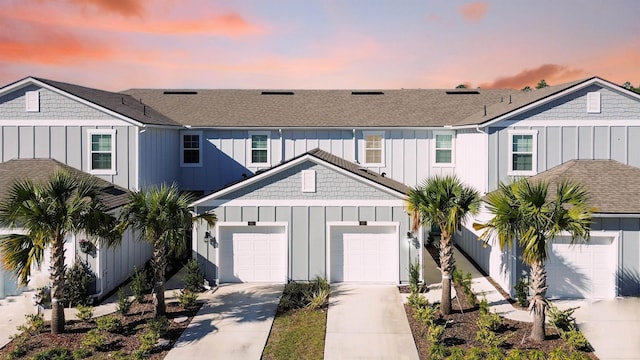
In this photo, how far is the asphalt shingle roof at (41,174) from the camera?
50.8 ft

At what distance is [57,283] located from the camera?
11.7m

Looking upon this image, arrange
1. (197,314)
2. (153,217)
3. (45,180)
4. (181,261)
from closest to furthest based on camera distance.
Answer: (153,217)
(197,314)
(45,180)
(181,261)

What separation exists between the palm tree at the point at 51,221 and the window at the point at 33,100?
23.3ft

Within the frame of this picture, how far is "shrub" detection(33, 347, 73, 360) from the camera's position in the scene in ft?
33.9

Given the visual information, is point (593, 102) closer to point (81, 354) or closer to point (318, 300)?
point (318, 300)

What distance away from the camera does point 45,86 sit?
1738cm

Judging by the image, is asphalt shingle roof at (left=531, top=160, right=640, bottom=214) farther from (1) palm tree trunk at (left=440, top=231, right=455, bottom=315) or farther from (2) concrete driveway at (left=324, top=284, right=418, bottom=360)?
(2) concrete driveway at (left=324, top=284, right=418, bottom=360)

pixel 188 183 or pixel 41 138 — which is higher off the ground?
pixel 41 138

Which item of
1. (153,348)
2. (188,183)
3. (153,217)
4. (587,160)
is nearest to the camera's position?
(153,348)

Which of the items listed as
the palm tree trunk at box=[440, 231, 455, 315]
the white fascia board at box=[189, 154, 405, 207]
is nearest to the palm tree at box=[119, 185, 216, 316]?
the white fascia board at box=[189, 154, 405, 207]

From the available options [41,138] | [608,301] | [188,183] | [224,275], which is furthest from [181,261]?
[608,301]

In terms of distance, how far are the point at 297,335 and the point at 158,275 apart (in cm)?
396

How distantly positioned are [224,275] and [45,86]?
955cm

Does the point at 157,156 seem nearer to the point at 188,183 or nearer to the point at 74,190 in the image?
the point at 188,183
